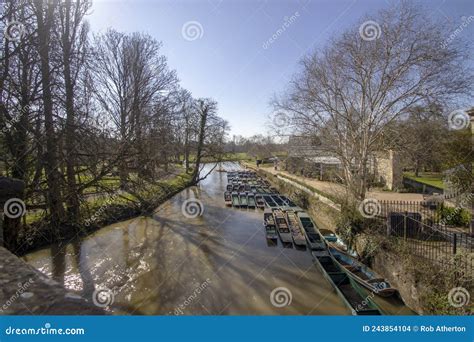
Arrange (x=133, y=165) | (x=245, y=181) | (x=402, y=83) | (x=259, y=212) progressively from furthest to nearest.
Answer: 1. (x=245, y=181)
2. (x=259, y=212)
3. (x=402, y=83)
4. (x=133, y=165)

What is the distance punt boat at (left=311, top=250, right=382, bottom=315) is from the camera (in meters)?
7.16

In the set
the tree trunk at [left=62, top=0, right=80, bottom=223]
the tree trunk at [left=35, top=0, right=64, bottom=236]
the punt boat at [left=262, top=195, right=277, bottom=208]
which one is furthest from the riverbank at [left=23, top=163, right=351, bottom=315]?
the punt boat at [left=262, top=195, right=277, bottom=208]

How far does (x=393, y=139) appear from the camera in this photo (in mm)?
12188

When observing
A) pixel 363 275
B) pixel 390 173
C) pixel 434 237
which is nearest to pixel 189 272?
pixel 363 275

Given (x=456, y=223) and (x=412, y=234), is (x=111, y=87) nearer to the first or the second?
(x=412, y=234)

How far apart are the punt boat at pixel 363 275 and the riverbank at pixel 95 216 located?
8098mm

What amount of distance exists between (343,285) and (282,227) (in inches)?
227

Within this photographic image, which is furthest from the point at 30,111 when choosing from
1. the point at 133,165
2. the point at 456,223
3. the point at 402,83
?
the point at 456,223

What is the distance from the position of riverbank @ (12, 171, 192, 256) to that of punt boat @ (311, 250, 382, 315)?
24.7 feet

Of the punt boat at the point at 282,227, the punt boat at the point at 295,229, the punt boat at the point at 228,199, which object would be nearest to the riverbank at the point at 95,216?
the punt boat at the point at 228,199

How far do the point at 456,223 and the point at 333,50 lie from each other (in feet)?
28.8

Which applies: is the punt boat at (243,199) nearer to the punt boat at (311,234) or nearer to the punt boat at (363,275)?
the punt boat at (311,234)

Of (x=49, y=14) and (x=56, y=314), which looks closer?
(x=56, y=314)

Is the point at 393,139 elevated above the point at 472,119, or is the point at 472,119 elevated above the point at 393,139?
the point at 472,119
